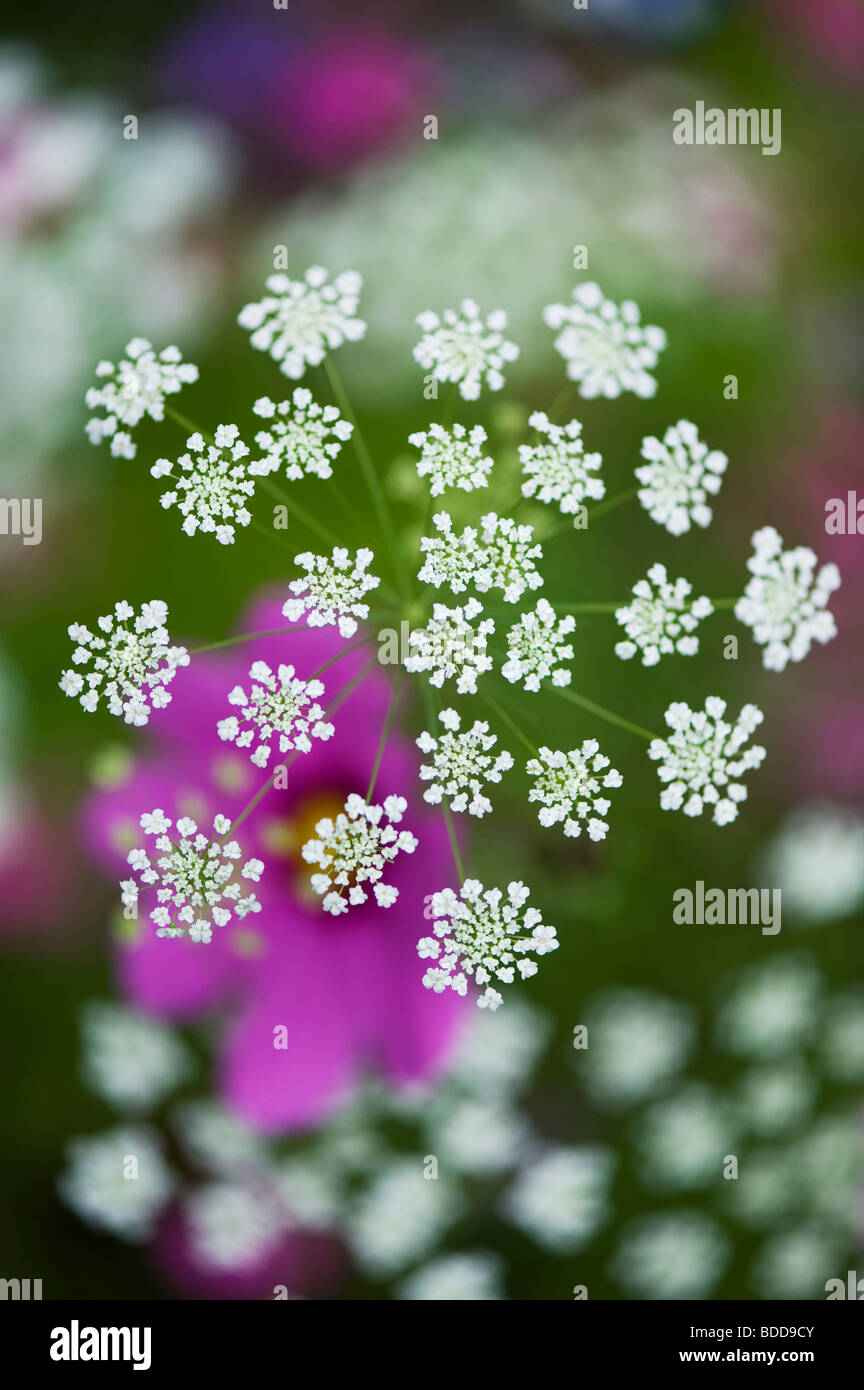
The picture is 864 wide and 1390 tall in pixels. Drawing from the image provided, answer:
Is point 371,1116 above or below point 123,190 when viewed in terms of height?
below

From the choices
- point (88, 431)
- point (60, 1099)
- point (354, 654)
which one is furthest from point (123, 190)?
point (60, 1099)

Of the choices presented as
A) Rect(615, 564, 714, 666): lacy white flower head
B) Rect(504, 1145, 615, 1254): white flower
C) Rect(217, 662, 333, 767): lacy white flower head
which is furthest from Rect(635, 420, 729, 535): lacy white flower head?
Rect(504, 1145, 615, 1254): white flower

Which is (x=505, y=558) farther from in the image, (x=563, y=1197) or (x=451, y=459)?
(x=563, y=1197)

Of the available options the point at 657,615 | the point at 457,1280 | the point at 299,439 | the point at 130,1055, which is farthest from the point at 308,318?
the point at 457,1280

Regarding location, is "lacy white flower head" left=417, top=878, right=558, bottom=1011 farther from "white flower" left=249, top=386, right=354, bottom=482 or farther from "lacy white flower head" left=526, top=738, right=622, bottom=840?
"white flower" left=249, top=386, right=354, bottom=482

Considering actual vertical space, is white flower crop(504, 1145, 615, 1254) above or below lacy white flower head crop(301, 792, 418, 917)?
below

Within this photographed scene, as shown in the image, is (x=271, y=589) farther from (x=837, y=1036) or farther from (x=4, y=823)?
(x=837, y=1036)
